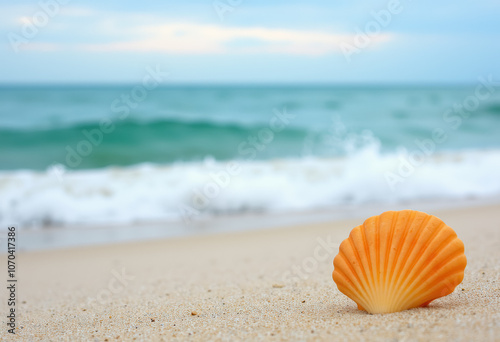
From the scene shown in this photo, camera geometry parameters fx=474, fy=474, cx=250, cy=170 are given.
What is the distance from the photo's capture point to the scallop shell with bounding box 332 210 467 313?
2.74m

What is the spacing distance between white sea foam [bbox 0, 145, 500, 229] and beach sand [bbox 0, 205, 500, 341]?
209 centimetres

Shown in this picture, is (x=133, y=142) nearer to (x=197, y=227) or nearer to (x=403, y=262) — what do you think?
(x=197, y=227)

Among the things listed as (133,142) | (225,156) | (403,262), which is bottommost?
(403,262)

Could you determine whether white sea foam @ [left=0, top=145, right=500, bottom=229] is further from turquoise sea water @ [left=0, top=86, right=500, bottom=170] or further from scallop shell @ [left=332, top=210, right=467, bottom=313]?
scallop shell @ [left=332, top=210, right=467, bottom=313]

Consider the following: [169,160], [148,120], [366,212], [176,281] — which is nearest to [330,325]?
[176,281]

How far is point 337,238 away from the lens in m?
6.61

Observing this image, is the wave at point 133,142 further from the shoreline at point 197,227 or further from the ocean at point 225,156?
the shoreline at point 197,227

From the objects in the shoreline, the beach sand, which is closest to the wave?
the shoreline

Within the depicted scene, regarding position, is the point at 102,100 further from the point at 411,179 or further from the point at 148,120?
the point at 411,179

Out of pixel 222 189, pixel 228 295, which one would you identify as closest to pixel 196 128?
pixel 222 189

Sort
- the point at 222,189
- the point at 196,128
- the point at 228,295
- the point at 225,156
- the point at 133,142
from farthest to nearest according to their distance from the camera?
the point at 196,128
the point at 133,142
the point at 225,156
the point at 222,189
the point at 228,295

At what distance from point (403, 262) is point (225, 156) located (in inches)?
563

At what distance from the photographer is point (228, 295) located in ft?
12.5

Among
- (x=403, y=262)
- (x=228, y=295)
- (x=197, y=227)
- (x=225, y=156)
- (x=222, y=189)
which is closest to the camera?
(x=403, y=262)
